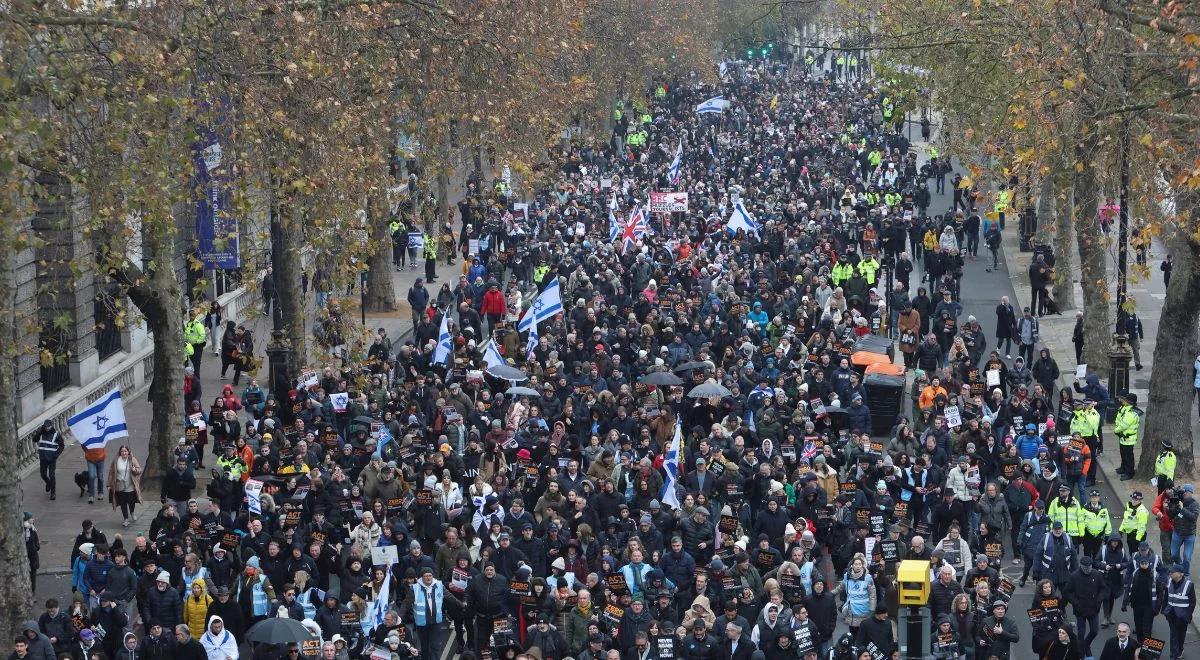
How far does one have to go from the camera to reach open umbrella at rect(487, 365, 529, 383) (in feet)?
88.5

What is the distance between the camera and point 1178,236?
81.6ft

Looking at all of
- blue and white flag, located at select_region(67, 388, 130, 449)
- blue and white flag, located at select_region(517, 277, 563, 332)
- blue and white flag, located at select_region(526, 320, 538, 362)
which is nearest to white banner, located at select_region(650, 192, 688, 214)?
blue and white flag, located at select_region(517, 277, 563, 332)

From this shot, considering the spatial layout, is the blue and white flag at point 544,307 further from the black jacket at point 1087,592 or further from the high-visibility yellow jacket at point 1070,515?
the black jacket at point 1087,592

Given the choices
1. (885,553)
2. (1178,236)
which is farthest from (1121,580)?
(1178,236)

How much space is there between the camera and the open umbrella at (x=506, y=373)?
26969 mm

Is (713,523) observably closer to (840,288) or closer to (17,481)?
(17,481)

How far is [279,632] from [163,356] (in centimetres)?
928

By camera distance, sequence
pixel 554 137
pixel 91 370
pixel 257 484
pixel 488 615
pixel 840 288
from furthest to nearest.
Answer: pixel 554 137, pixel 840 288, pixel 91 370, pixel 257 484, pixel 488 615

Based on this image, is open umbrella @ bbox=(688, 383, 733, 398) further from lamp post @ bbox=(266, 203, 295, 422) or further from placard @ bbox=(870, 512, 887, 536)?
lamp post @ bbox=(266, 203, 295, 422)

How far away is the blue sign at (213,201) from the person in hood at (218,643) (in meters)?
6.29

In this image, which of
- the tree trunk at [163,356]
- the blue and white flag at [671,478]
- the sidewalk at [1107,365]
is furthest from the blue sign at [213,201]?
the sidewalk at [1107,365]

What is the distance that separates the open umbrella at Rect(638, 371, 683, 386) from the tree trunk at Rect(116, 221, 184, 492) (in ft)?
21.5

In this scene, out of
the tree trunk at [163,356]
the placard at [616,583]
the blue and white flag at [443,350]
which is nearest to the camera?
the placard at [616,583]

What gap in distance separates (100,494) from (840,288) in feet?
44.7
